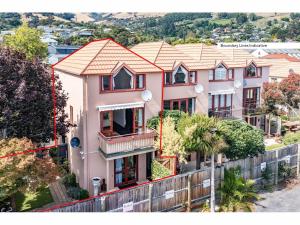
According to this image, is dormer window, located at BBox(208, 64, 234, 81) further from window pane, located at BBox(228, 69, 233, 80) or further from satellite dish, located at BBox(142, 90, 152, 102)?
satellite dish, located at BBox(142, 90, 152, 102)

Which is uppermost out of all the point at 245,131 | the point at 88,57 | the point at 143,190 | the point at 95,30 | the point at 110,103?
the point at 95,30

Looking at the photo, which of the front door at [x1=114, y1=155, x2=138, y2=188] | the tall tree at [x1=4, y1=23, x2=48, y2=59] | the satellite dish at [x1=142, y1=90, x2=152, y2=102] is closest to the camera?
the front door at [x1=114, y1=155, x2=138, y2=188]

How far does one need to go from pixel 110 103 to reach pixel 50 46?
22197 mm

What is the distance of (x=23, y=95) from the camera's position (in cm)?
1744

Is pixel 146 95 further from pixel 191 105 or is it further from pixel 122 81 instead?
pixel 191 105

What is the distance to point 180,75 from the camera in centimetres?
2428

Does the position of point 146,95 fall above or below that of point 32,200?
above

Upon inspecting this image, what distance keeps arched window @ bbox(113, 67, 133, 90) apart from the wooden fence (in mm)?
6182

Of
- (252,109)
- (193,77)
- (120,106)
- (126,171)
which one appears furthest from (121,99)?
(252,109)

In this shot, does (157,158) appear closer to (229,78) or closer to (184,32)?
(229,78)

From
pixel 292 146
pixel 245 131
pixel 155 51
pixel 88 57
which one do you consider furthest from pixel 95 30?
pixel 292 146

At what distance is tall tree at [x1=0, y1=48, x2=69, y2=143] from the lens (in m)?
17.4

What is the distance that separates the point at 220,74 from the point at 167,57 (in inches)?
227

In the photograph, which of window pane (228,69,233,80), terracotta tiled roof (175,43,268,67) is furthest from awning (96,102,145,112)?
window pane (228,69,233,80)
